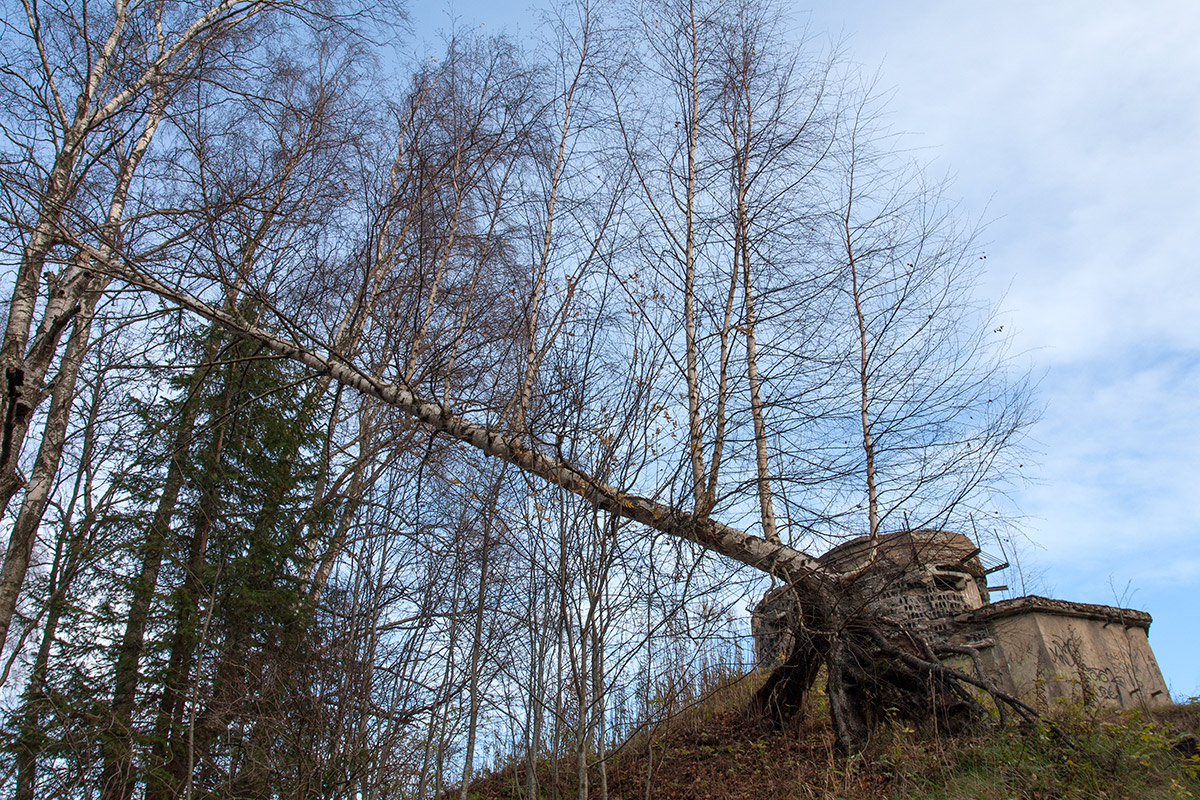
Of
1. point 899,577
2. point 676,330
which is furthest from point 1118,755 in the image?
point 676,330

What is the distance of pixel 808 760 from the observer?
5109 mm

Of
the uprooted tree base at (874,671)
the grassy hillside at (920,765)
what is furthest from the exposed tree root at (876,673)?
the grassy hillside at (920,765)

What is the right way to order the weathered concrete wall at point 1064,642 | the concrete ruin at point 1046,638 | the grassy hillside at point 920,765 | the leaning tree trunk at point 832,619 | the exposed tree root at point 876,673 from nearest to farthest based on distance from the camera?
the grassy hillside at point 920,765
the leaning tree trunk at point 832,619
the exposed tree root at point 876,673
the concrete ruin at point 1046,638
the weathered concrete wall at point 1064,642

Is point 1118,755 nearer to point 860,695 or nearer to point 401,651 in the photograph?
point 860,695

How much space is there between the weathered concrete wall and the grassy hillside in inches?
74.4

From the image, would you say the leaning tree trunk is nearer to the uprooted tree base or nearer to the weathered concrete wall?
the uprooted tree base

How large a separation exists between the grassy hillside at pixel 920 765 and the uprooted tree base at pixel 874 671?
0.17 meters

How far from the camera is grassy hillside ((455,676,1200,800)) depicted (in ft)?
13.1

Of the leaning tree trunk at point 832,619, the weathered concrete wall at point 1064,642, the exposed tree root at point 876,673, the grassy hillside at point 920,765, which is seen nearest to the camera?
the grassy hillside at point 920,765

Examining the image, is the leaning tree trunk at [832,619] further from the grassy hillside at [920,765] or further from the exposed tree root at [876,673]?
the grassy hillside at [920,765]

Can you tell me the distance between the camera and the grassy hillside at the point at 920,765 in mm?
3982

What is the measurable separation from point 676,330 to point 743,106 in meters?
3.31

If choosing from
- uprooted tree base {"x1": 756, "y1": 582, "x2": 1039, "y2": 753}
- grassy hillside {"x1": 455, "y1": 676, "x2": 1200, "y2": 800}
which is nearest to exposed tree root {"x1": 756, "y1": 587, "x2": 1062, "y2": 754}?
uprooted tree base {"x1": 756, "y1": 582, "x2": 1039, "y2": 753}

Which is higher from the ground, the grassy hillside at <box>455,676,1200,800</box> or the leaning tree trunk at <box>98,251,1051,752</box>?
the leaning tree trunk at <box>98,251,1051,752</box>
